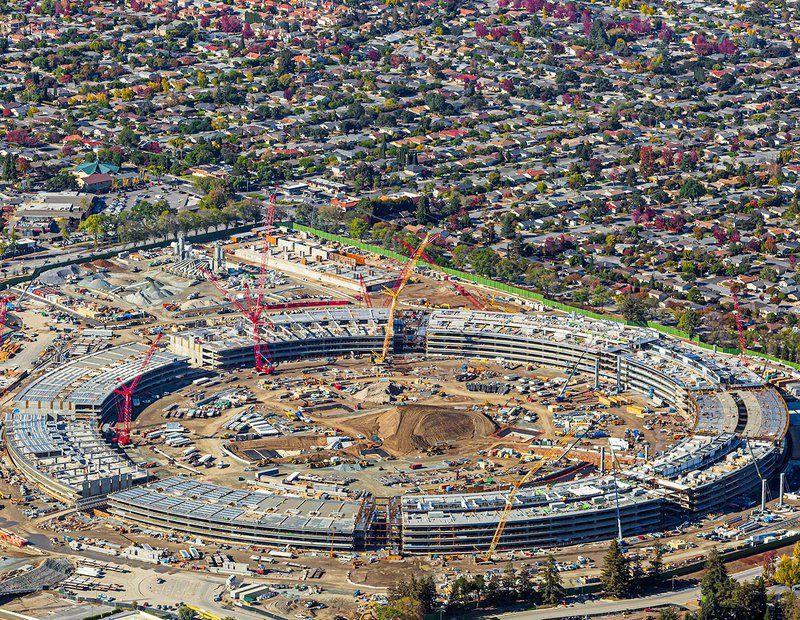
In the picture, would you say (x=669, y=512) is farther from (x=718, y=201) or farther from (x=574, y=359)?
(x=718, y=201)

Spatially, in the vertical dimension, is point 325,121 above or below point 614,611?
above

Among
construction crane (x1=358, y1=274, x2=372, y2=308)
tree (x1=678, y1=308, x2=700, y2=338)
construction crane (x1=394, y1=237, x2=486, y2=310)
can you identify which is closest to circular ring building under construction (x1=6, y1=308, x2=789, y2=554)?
tree (x1=678, y1=308, x2=700, y2=338)

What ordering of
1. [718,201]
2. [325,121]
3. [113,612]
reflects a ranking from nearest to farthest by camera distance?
[113,612], [718,201], [325,121]

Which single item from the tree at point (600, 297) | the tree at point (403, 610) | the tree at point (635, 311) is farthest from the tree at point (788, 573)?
the tree at point (600, 297)

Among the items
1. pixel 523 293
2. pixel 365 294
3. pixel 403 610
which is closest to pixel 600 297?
pixel 523 293

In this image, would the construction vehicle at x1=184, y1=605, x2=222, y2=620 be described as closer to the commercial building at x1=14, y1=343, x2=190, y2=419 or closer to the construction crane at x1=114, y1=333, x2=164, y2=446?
the construction crane at x1=114, y1=333, x2=164, y2=446

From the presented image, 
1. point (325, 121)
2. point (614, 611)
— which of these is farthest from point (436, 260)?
point (614, 611)

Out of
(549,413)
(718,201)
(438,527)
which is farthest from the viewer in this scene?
(718,201)
